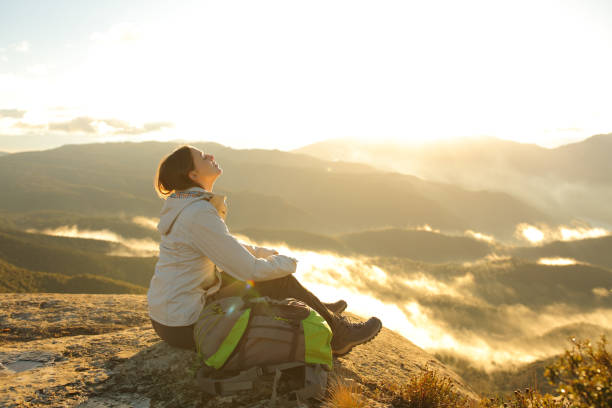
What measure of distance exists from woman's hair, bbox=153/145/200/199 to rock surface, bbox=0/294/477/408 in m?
2.95

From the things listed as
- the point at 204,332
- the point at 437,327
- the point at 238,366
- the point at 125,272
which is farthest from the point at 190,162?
the point at 437,327

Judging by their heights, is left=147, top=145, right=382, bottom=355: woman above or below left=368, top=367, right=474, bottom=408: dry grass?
above

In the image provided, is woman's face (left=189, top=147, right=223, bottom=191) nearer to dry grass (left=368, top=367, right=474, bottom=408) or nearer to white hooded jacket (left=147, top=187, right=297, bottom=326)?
white hooded jacket (left=147, top=187, right=297, bottom=326)

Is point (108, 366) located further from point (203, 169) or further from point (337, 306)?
point (337, 306)

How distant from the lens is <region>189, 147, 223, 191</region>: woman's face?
5301 mm

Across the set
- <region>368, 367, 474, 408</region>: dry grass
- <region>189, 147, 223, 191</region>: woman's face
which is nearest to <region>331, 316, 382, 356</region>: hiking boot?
<region>368, 367, 474, 408</region>: dry grass

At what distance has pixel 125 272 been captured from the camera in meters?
132

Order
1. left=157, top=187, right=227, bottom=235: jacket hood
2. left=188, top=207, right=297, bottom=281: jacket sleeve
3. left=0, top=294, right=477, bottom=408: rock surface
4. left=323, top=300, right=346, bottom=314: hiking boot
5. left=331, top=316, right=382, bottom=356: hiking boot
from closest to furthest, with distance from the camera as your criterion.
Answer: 1. left=188, top=207, right=297, bottom=281: jacket sleeve
2. left=157, top=187, right=227, bottom=235: jacket hood
3. left=0, top=294, right=477, bottom=408: rock surface
4. left=331, top=316, right=382, bottom=356: hiking boot
5. left=323, top=300, right=346, bottom=314: hiking boot

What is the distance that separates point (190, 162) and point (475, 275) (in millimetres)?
217009

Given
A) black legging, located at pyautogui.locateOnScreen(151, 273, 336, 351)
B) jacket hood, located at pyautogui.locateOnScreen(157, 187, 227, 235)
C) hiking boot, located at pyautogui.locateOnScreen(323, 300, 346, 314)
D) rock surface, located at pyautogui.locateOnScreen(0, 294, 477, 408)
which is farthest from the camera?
hiking boot, located at pyautogui.locateOnScreen(323, 300, 346, 314)

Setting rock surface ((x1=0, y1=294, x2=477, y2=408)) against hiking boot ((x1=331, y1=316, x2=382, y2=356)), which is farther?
hiking boot ((x1=331, y1=316, x2=382, y2=356))

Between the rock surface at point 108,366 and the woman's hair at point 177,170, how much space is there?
295cm

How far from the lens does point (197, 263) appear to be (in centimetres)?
508

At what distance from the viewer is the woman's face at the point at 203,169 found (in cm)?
530
